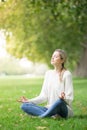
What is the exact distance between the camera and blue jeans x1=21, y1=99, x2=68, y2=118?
930 cm

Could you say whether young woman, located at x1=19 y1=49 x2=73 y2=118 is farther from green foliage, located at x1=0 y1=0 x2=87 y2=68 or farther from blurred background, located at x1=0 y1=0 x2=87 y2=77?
green foliage, located at x1=0 y1=0 x2=87 y2=68

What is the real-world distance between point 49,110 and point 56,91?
1.47 ft

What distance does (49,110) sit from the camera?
9477 mm

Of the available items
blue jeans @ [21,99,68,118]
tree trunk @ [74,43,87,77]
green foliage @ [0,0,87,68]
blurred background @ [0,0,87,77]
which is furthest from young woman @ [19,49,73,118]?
tree trunk @ [74,43,87,77]

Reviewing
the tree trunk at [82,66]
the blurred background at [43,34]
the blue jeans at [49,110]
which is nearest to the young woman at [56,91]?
the blue jeans at [49,110]

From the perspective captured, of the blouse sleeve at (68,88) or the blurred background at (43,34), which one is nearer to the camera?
the blouse sleeve at (68,88)

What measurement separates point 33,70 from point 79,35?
84695 millimetres

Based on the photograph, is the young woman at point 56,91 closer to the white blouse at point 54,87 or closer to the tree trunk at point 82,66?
the white blouse at point 54,87

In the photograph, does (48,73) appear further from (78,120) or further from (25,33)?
(25,33)

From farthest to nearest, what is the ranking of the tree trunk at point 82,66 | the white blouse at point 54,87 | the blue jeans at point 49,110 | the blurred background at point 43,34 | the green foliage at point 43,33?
1. the tree trunk at point 82,66
2. the green foliage at point 43,33
3. the blurred background at point 43,34
4. the white blouse at point 54,87
5. the blue jeans at point 49,110

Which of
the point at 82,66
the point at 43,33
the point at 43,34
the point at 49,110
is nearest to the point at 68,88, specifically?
the point at 49,110

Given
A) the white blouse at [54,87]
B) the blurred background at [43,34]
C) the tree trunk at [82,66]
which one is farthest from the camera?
the tree trunk at [82,66]

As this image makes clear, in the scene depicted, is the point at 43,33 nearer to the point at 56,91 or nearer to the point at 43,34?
the point at 43,34

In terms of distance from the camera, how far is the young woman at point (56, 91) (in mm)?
9422
